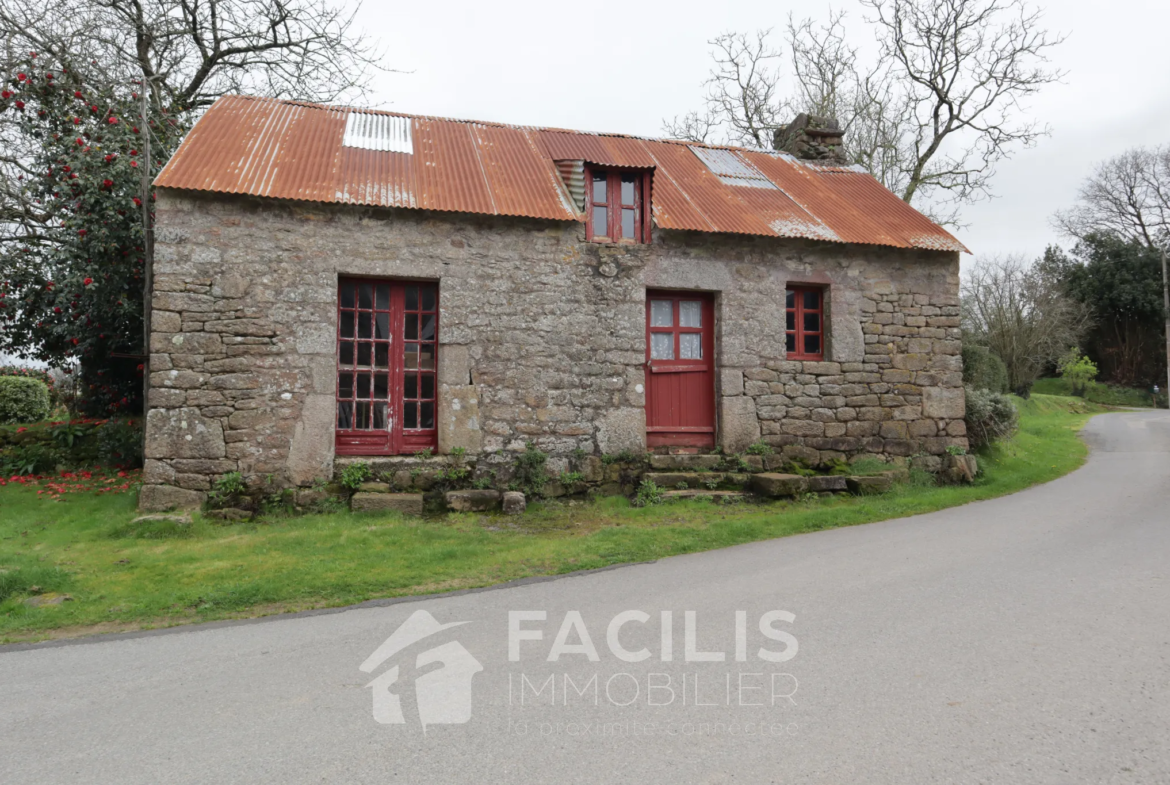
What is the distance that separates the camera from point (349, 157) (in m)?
9.73

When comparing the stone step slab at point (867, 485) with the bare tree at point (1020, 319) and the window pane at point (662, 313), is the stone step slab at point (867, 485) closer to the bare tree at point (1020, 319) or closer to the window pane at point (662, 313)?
the window pane at point (662, 313)

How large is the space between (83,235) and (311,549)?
6535 millimetres

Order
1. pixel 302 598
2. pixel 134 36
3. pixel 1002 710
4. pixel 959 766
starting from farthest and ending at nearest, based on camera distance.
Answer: pixel 134 36, pixel 302 598, pixel 1002 710, pixel 959 766

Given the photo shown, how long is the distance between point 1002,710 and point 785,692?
97cm

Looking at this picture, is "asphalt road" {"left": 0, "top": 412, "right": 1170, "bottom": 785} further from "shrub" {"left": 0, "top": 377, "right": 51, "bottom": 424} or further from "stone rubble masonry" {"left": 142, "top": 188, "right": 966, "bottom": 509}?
"shrub" {"left": 0, "top": 377, "right": 51, "bottom": 424}

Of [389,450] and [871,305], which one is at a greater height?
[871,305]

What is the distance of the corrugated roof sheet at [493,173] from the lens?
884 centimetres

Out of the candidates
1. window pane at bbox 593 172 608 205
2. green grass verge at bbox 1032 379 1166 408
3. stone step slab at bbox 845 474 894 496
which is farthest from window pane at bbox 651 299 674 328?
green grass verge at bbox 1032 379 1166 408

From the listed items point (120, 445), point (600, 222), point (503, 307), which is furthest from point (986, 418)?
point (120, 445)

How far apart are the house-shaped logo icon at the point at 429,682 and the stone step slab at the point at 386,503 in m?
3.65

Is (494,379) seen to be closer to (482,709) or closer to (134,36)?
(482,709)

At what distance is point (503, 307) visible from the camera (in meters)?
9.12

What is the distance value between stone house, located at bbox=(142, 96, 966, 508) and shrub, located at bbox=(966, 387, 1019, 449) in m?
0.73

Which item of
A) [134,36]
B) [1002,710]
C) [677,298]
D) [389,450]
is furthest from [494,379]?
[134,36]
